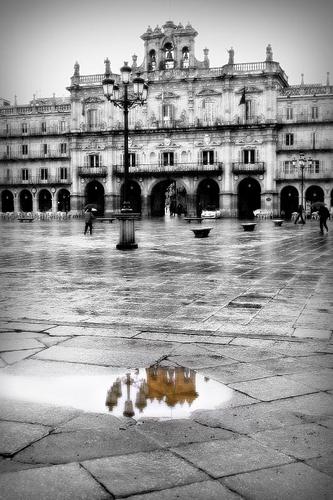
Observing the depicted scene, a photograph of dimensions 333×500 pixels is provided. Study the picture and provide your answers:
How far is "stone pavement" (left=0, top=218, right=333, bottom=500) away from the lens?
8.29ft

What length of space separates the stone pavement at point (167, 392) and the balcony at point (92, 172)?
4395cm

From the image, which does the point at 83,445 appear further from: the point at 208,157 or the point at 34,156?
the point at 34,156

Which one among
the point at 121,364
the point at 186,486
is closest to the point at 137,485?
the point at 186,486

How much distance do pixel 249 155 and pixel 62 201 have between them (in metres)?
20.1

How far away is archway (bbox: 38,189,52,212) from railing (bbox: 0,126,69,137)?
5.95m

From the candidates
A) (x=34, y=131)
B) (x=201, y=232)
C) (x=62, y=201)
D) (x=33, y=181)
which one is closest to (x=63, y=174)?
(x=62, y=201)

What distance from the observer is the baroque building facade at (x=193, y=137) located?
47.1 meters

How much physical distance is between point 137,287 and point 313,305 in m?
2.78

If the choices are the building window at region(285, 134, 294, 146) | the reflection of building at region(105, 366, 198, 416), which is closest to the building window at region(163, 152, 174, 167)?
the building window at region(285, 134, 294, 146)

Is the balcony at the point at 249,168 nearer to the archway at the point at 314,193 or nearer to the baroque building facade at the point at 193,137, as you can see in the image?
the baroque building facade at the point at 193,137

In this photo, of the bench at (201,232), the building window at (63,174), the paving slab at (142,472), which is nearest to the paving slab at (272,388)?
the paving slab at (142,472)

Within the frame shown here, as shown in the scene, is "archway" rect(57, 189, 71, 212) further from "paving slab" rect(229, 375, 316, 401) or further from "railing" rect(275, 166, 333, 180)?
"paving slab" rect(229, 375, 316, 401)

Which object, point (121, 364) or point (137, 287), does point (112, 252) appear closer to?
point (137, 287)

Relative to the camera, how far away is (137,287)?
8266 millimetres
